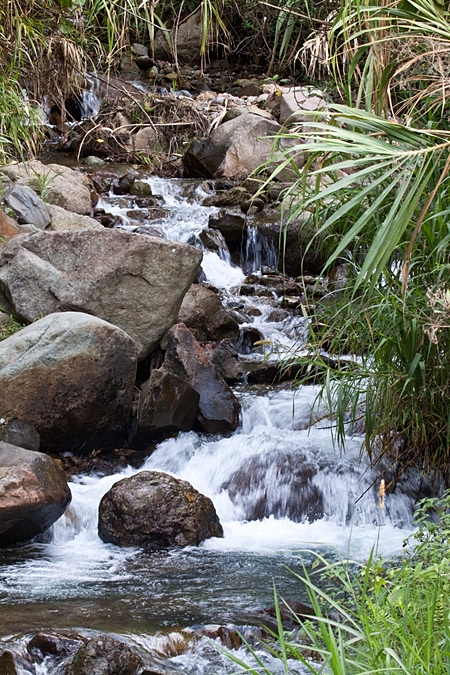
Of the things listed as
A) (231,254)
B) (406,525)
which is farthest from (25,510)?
(231,254)

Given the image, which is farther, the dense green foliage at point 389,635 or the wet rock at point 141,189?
the wet rock at point 141,189

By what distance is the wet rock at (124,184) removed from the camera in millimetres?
10156

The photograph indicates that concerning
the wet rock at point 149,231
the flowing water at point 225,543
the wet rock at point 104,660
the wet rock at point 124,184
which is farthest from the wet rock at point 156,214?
the wet rock at point 104,660

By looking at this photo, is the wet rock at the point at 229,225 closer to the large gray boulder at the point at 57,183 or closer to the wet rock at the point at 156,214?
the wet rock at the point at 156,214

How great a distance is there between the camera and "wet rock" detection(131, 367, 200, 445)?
16.5ft

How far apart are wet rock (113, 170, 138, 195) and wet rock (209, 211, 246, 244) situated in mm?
1956

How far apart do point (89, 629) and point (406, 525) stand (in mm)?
2249

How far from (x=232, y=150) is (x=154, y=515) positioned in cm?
856

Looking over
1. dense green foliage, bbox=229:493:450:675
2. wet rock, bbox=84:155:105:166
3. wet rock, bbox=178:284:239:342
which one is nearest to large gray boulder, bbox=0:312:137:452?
wet rock, bbox=178:284:239:342

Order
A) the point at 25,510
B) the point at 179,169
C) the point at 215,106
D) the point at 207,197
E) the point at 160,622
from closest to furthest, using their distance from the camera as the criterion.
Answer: the point at 160,622
the point at 25,510
the point at 207,197
the point at 179,169
the point at 215,106

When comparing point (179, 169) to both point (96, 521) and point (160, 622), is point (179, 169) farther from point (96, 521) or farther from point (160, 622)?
point (160, 622)

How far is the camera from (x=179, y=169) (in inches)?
460

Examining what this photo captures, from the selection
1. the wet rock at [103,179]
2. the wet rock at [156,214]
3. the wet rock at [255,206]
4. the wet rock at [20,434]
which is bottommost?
the wet rock at [20,434]

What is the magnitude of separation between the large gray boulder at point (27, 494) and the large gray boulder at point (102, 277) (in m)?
1.89
